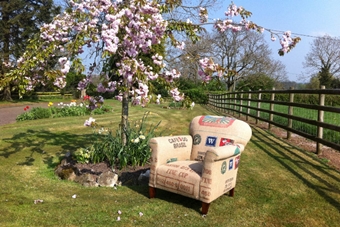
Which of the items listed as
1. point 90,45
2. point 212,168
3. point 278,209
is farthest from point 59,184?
point 278,209

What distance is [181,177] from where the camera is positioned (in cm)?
354

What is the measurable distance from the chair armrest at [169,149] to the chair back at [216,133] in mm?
115

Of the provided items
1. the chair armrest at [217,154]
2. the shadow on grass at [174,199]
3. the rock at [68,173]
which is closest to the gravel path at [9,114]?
the rock at [68,173]

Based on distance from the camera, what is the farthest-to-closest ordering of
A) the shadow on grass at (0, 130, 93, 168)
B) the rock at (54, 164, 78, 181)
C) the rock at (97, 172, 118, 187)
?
the shadow on grass at (0, 130, 93, 168) → the rock at (54, 164, 78, 181) → the rock at (97, 172, 118, 187)

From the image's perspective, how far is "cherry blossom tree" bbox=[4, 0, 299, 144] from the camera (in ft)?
A: 12.5

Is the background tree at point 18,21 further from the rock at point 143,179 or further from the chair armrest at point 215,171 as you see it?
the chair armrest at point 215,171

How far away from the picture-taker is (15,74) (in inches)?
154

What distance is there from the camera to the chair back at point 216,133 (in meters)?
3.96

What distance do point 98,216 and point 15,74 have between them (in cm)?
200

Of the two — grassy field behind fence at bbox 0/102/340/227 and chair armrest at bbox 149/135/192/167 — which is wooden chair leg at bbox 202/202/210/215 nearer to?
grassy field behind fence at bbox 0/102/340/227

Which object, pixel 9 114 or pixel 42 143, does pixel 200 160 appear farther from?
pixel 9 114

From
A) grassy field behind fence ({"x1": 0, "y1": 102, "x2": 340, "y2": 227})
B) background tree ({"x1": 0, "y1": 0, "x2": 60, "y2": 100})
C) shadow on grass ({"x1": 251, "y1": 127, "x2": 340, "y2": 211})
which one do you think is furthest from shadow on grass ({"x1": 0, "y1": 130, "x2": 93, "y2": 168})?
background tree ({"x1": 0, "y1": 0, "x2": 60, "y2": 100})

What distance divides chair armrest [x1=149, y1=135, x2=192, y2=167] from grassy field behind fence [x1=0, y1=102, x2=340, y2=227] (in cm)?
49

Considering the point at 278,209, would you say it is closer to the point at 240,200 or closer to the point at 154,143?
the point at 240,200
